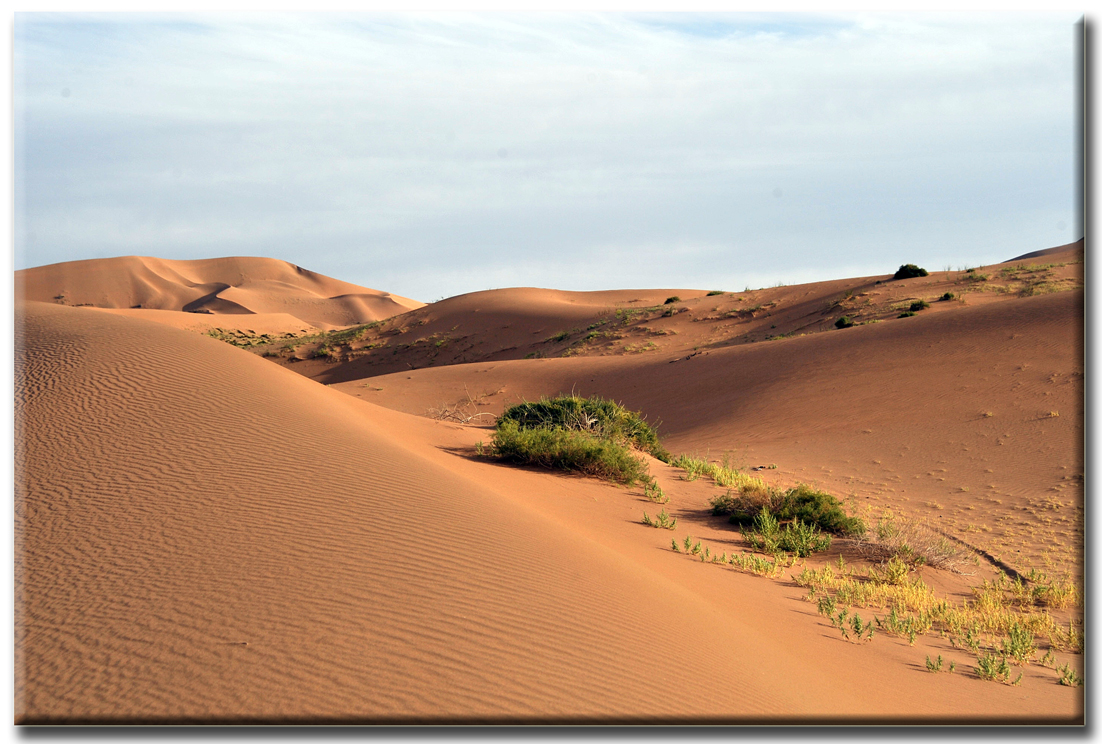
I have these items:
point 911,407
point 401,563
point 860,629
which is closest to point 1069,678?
point 860,629

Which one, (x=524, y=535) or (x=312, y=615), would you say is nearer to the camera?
(x=312, y=615)

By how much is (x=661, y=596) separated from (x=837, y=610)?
7.06 ft

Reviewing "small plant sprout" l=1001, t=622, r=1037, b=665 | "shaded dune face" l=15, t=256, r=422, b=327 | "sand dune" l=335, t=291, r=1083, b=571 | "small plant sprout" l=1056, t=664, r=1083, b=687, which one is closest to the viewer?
"small plant sprout" l=1056, t=664, r=1083, b=687

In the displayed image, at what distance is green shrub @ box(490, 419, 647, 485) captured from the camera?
9.68 meters

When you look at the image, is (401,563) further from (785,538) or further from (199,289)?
(199,289)

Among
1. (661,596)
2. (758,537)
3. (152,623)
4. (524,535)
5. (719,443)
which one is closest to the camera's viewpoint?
(152,623)

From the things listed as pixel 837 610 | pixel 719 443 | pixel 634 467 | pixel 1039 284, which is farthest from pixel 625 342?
pixel 837 610

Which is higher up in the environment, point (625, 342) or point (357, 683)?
point (625, 342)

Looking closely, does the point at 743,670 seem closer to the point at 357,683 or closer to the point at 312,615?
the point at 357,683

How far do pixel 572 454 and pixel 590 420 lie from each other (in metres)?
1.75

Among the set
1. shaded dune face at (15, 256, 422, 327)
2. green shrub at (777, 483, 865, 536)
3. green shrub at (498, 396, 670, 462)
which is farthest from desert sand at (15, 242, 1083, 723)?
shaded dune face at (15, 256, 422, 327)

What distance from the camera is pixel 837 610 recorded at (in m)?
6.04

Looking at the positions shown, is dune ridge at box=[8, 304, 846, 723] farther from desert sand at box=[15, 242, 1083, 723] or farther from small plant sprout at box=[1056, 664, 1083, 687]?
small plant sprout at box=[1056, 664, 1083, 687]

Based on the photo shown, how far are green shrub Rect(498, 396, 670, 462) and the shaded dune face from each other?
78137mm
